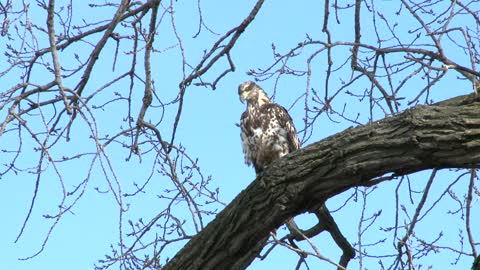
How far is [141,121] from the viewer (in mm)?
3668

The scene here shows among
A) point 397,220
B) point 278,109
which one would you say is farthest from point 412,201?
point 278,109

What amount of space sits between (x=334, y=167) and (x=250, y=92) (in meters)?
3.06

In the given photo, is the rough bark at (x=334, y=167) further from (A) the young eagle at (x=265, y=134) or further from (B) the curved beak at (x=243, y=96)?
(B) the curved beak at (x=243, y=96)

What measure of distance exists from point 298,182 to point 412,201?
878mm

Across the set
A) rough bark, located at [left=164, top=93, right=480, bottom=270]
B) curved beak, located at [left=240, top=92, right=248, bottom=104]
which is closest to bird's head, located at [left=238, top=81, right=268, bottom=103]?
curved beak, located at [left=240, top=92, right=248, bottom=104]

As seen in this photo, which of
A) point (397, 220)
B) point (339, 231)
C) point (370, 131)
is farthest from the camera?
point (339, 231)

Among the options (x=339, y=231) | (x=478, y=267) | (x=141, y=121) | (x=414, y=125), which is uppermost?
(x=141, y=121)

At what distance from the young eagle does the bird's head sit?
0.24 feet

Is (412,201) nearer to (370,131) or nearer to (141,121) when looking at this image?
(370,131)

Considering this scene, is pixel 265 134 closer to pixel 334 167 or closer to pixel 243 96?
pixel 243 96

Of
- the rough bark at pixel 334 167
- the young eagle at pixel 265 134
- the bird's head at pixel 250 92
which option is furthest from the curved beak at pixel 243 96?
the rough bark at pixel 334 167

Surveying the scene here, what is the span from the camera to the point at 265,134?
18.5ft

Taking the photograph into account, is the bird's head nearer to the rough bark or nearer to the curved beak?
the curved beak

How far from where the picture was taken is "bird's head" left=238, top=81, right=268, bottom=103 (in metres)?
5.93
